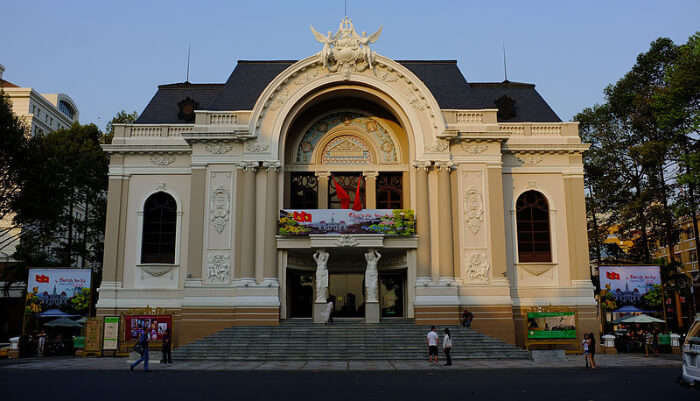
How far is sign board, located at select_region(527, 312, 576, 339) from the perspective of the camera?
95.0 feet

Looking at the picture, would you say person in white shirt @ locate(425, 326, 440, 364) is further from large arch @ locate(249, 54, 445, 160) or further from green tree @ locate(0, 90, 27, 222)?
green tree @ locate(0, 90, 27, 222)

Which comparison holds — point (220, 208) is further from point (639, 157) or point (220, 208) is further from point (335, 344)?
point (639, 157)

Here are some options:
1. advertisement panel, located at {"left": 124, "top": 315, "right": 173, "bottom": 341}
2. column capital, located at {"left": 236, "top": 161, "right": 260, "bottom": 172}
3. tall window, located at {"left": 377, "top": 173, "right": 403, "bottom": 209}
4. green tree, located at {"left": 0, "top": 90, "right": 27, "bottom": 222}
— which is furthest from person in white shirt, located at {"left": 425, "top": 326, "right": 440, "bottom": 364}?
green tree, located at {"left": 0, "top": 90, "right": 27, "bottom": 222}

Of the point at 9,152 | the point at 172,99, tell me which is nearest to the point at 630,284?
the point at 172,99

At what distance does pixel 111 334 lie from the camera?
3059cm

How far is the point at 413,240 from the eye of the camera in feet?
109

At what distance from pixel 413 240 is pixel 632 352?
13474 mm

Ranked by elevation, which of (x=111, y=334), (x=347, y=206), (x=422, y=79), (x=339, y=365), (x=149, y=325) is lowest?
(x=339, y=365)

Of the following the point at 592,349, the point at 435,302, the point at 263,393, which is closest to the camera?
the point at 263,393

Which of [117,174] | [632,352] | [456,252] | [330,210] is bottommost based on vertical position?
[632,352]

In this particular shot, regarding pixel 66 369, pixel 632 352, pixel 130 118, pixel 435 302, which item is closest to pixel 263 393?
pixel 66 369

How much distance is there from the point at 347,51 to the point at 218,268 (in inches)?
551

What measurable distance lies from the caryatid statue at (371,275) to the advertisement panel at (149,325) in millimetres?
10251

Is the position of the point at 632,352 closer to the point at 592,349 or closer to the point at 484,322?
the point at 484,322
